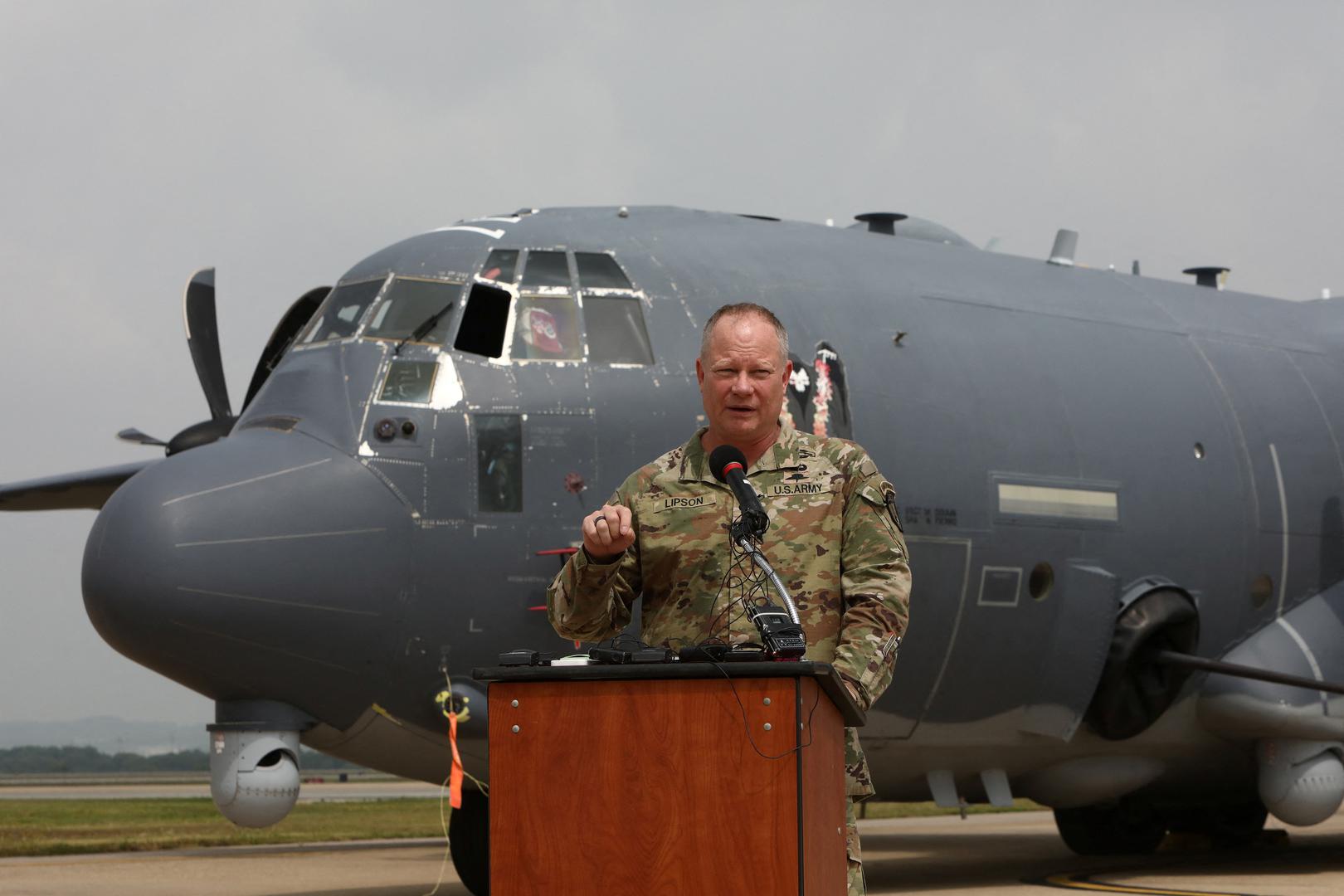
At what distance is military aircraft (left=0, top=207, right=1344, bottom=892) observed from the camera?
33.4 feet

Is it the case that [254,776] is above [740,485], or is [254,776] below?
below

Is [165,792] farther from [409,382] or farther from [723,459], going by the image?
[723,459]

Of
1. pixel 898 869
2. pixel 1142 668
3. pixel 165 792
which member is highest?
pixel 1142 668

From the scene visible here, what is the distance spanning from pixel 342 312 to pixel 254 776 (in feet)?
10.4

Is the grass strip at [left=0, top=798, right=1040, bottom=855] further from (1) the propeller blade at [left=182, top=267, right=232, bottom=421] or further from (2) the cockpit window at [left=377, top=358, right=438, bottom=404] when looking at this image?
(2) the cockpit window at [left=377, top=358, right=438, bottom=404]

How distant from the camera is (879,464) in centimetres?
1150

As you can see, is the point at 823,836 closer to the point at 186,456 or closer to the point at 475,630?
the point at 475,630

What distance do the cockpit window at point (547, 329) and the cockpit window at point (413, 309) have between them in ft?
1.51

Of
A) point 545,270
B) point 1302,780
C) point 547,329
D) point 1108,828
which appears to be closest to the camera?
point 547,329

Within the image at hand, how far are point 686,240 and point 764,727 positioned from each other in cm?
853

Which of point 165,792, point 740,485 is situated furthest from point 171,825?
point 740,485

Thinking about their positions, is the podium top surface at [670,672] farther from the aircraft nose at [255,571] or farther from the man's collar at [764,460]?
the aircraft nose at [255,571]

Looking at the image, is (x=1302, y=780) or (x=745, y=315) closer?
(x=745, y=315)

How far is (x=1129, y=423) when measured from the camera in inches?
519
